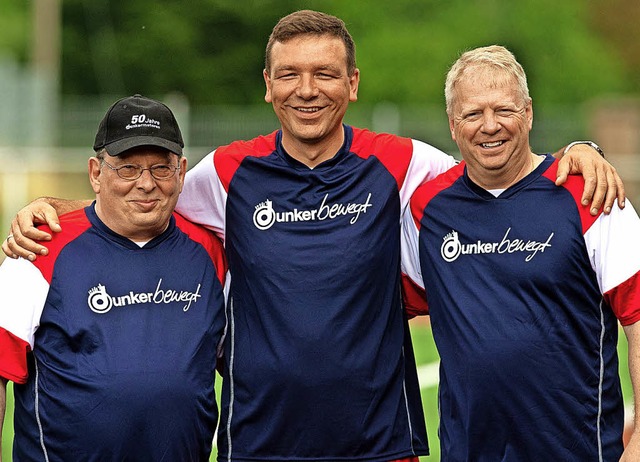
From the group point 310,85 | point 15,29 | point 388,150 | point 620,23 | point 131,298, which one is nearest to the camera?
point 131,298

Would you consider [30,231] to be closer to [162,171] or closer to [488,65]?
[162,171]

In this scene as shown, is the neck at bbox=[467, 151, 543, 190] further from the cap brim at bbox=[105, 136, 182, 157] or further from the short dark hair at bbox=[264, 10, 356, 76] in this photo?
the cap brim at bbox=[105, 136, 182, 157]

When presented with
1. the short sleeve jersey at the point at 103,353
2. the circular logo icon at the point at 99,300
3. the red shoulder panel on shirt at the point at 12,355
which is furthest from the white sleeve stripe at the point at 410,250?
the red shoulder panel on shirt at the point at 12,355

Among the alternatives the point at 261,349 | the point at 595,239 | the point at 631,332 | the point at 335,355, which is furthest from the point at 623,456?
the point at 261,349

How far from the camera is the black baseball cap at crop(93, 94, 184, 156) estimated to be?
16.2 feet

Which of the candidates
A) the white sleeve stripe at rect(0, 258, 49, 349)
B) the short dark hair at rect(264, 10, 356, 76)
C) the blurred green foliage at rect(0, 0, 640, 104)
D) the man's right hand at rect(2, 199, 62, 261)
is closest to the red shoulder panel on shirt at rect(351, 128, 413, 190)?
the short dark hair at rect(264, 10, 356, 76)

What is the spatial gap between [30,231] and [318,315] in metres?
1.30

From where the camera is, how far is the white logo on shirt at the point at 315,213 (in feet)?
16.9

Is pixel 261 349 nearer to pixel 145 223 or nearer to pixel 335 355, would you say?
pixel 335 355

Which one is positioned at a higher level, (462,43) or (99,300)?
(462,43)

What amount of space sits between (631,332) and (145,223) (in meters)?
2.10

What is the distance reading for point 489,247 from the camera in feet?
16.1

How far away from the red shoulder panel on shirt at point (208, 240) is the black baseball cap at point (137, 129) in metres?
0.39

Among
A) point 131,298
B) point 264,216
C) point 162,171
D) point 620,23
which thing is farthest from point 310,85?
point 620,23
